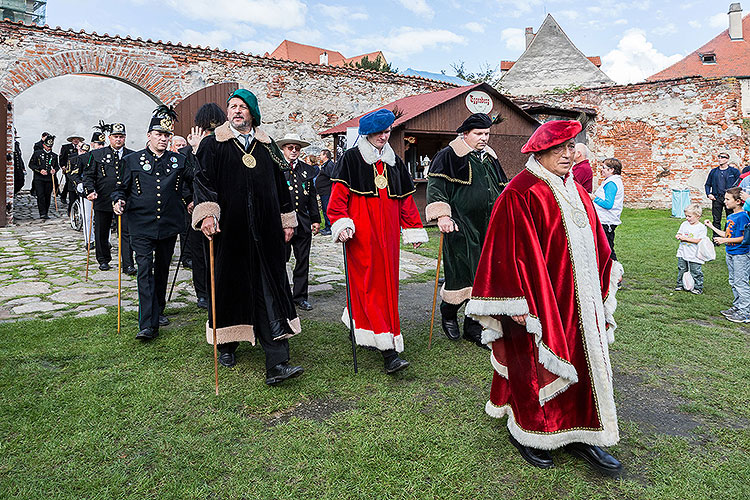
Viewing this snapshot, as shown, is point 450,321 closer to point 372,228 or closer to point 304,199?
point 372,228

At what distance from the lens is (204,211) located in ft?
12.0

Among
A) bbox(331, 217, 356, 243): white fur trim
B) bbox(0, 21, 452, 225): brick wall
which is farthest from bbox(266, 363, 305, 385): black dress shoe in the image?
bbox(0, 21, 452, 225): brick wall

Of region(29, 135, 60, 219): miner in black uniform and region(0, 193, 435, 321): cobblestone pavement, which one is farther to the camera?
region(29, 135, 60, 219): miner in black uniform

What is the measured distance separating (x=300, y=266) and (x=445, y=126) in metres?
8.33

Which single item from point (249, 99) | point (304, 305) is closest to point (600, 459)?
point (249, 99)

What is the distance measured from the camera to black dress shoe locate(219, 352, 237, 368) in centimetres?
411

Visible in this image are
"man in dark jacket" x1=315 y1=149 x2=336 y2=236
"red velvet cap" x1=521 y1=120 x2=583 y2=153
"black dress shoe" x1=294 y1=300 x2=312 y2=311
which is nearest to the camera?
"red velvet cap" x1=521 y1=120 x2=583 y2=153

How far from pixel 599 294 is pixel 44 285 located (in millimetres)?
6704

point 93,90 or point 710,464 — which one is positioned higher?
point 93,90

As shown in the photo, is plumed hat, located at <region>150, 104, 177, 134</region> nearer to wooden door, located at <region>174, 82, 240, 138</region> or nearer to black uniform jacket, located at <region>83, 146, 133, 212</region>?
black uniform jacket, located at <region>83, 146, 133, 212</region>

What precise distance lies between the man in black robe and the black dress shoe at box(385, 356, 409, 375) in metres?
0.69

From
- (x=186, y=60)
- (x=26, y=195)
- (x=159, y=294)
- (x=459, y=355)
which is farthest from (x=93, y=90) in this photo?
(x=459, y=355)

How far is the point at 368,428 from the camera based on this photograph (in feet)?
10.2

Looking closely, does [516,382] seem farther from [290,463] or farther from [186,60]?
[186,60]
